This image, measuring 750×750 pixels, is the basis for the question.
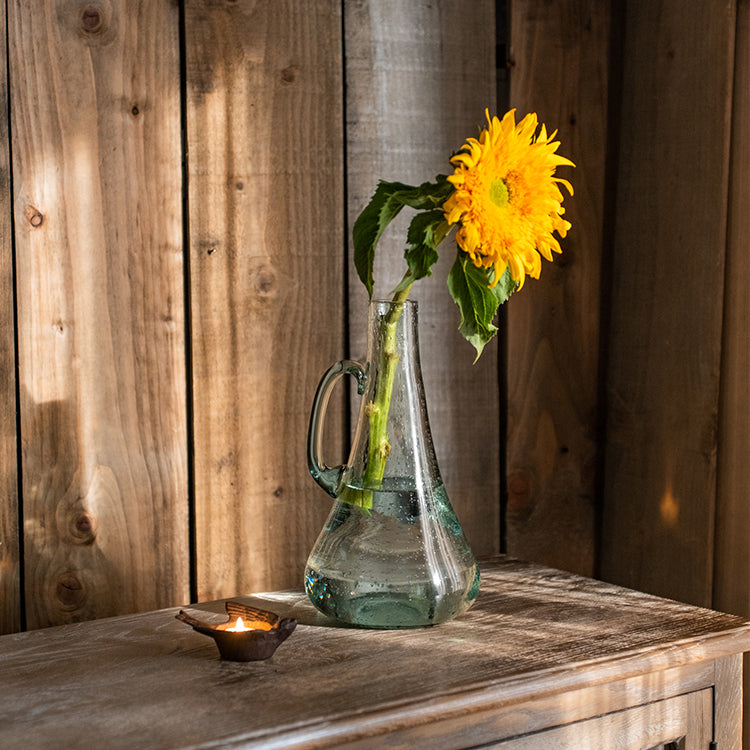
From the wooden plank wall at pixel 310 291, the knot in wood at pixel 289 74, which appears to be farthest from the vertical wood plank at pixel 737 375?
the knot in wood at pixel 289 74

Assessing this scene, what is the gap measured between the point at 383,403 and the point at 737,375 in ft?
1.66

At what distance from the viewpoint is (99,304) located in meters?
1.06

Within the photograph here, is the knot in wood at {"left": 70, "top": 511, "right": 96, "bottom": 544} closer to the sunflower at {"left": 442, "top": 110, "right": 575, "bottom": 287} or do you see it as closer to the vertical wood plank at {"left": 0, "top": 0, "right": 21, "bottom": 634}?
the vertical wood plank at {"left": 0, "top": 0, "right": 21, "bottom": 634}

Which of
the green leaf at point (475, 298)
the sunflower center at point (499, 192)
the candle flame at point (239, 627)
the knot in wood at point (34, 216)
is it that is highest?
the sunflower center at point (499, 192)

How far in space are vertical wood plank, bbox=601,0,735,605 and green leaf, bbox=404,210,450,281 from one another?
1.59 ft

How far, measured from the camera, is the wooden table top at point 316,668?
0.71 m

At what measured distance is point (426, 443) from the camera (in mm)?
954

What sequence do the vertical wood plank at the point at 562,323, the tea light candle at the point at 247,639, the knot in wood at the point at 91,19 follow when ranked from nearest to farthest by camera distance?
the tea light candle at the point at 247,639 < the knot in wood at the point at 91,19 < the vertical wood plank at the point at 562,323

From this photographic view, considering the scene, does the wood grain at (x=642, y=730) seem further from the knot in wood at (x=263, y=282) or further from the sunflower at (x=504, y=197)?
the knot in wood at (x=263, y=282)

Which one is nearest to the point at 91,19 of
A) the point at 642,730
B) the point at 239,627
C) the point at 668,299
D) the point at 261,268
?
the point at 261,268

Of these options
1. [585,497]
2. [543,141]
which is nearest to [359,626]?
[543,141]

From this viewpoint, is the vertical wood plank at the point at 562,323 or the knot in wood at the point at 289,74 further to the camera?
the vertical wood plank at the point at 562,323

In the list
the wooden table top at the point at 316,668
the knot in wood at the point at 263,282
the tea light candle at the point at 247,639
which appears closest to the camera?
the wooden table top at the point at 316,668

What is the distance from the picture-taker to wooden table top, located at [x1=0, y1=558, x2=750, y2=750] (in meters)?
0.71
